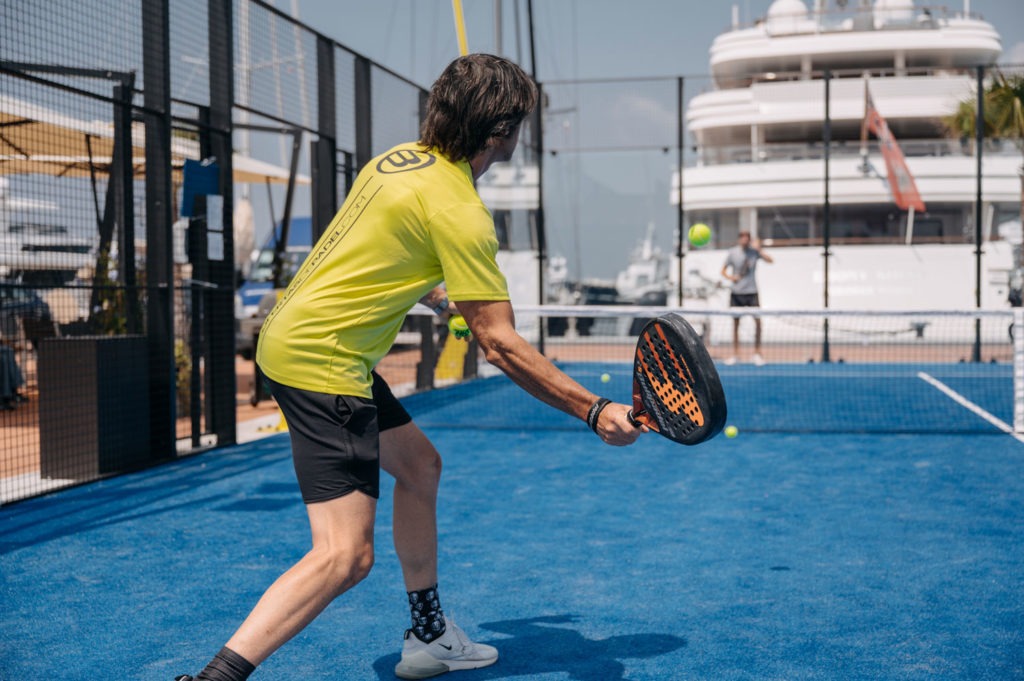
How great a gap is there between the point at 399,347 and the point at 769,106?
14.3 meters

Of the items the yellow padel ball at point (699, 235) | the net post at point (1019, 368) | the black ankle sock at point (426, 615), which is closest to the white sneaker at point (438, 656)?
the black ankle sock at point (426, 615)

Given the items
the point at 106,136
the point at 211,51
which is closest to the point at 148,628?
the point at 106,136

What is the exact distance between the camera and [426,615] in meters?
3.34

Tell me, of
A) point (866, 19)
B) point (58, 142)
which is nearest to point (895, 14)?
point (866, 19)

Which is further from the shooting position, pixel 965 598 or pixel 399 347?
pixel 399 347

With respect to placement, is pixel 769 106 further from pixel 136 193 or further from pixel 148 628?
pixel 148 628

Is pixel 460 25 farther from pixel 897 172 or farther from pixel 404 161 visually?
pixel 897 172

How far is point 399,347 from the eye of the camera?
16.7 m

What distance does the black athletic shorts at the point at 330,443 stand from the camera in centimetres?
266

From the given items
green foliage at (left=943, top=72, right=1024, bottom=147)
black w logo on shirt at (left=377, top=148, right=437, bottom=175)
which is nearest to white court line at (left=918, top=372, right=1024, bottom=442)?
green foliage at (left=943, top=72, right=1024, bottom=147)

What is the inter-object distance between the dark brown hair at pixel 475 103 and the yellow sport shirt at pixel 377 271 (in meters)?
0.07

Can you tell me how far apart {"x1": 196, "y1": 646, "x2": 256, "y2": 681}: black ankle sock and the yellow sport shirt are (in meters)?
0.69

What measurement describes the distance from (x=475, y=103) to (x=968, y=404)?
954 cm

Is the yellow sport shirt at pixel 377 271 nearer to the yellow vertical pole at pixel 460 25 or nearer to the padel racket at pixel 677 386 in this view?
the padel racket at pixel 677 386
